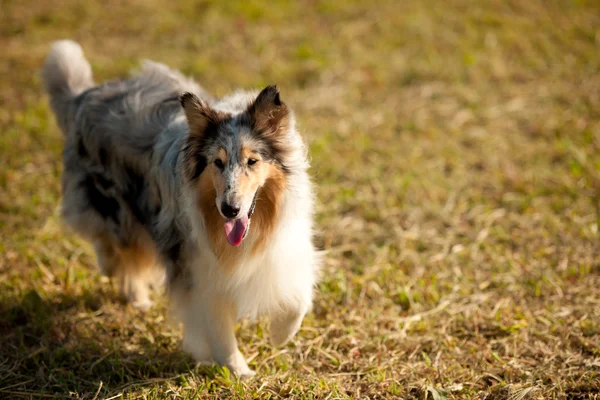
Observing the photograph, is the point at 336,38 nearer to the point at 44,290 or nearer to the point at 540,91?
the point at 540,91

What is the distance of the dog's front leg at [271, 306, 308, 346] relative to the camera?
14.5 ft

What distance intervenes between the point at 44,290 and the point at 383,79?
5685 mm

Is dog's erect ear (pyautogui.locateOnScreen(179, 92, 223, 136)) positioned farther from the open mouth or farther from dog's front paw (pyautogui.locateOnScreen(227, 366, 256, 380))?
dog's front paw (pyautogui.locateOnScreen(227, 366, 256, 380))

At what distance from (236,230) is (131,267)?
5.85 feet

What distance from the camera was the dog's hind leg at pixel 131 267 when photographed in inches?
202

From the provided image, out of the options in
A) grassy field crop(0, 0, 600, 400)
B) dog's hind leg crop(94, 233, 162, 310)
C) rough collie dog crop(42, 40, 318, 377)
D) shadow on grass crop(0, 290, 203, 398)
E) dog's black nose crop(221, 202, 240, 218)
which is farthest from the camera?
dog's hind leg crop(94, 233, 162, 310)

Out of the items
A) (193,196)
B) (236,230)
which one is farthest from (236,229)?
(193,196)

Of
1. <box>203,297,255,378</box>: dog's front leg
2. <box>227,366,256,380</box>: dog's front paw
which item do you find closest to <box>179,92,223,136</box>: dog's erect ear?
<box>203,297,255,378</box>: dog's front leg

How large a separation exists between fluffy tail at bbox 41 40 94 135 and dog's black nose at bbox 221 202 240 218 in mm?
2383

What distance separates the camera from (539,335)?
15.6ft

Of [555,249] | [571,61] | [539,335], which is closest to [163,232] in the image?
[539,335]

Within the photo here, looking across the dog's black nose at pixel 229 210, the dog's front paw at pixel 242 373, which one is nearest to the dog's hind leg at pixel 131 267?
the dog's front paw at pixel 242 373

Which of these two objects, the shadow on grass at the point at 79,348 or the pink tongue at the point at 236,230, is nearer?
the pink tongue at the point at 236,230

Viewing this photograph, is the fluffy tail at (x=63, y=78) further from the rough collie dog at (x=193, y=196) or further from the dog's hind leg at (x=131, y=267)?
the dog's hind leg at (x=131, y=267)
